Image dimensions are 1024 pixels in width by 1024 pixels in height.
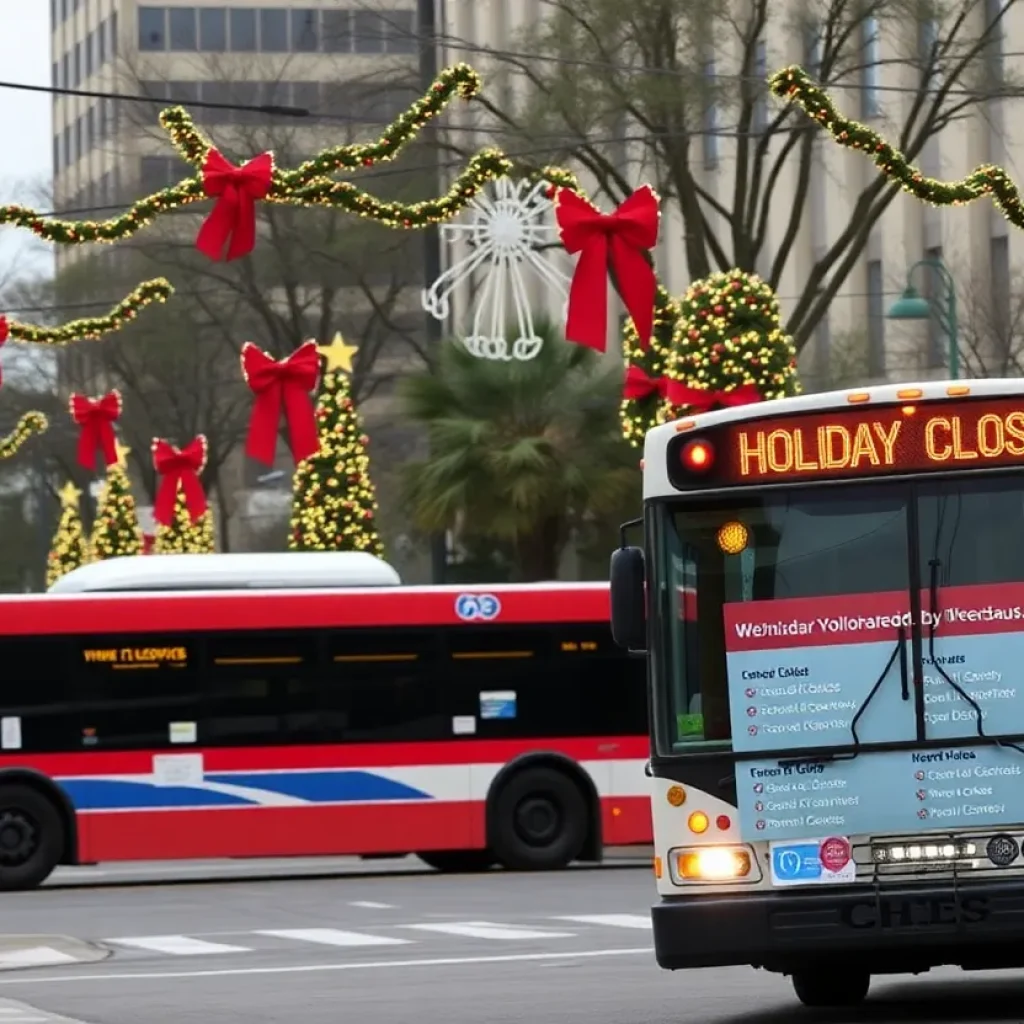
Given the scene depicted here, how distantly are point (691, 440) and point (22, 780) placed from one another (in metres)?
15.0

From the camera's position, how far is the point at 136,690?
2683 cm

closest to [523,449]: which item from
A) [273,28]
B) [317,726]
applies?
[317,726]

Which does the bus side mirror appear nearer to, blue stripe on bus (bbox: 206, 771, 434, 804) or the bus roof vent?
blue stripe on bus (bbox: 206, 771, 434, 804)

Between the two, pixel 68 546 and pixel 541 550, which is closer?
pixel 541 550

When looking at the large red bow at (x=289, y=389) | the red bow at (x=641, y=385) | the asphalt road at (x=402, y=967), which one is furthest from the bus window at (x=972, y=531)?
the large red bow at (x=289, y=389)

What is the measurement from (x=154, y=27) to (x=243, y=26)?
13.0 feet

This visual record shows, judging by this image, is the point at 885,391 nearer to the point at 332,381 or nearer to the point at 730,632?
the point at 730,632

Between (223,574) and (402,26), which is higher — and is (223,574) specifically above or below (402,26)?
below

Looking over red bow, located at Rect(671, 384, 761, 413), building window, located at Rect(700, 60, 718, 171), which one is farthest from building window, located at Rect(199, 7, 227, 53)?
red bow, located at Rect(671, 384, 761, 413)

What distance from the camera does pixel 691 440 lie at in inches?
499

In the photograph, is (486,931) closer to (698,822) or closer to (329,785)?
(329,785)

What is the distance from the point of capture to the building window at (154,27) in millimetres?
101750

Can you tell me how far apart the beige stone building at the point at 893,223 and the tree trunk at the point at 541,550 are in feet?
22.6

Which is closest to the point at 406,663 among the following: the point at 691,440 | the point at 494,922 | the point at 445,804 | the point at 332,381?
the point at 445,804
